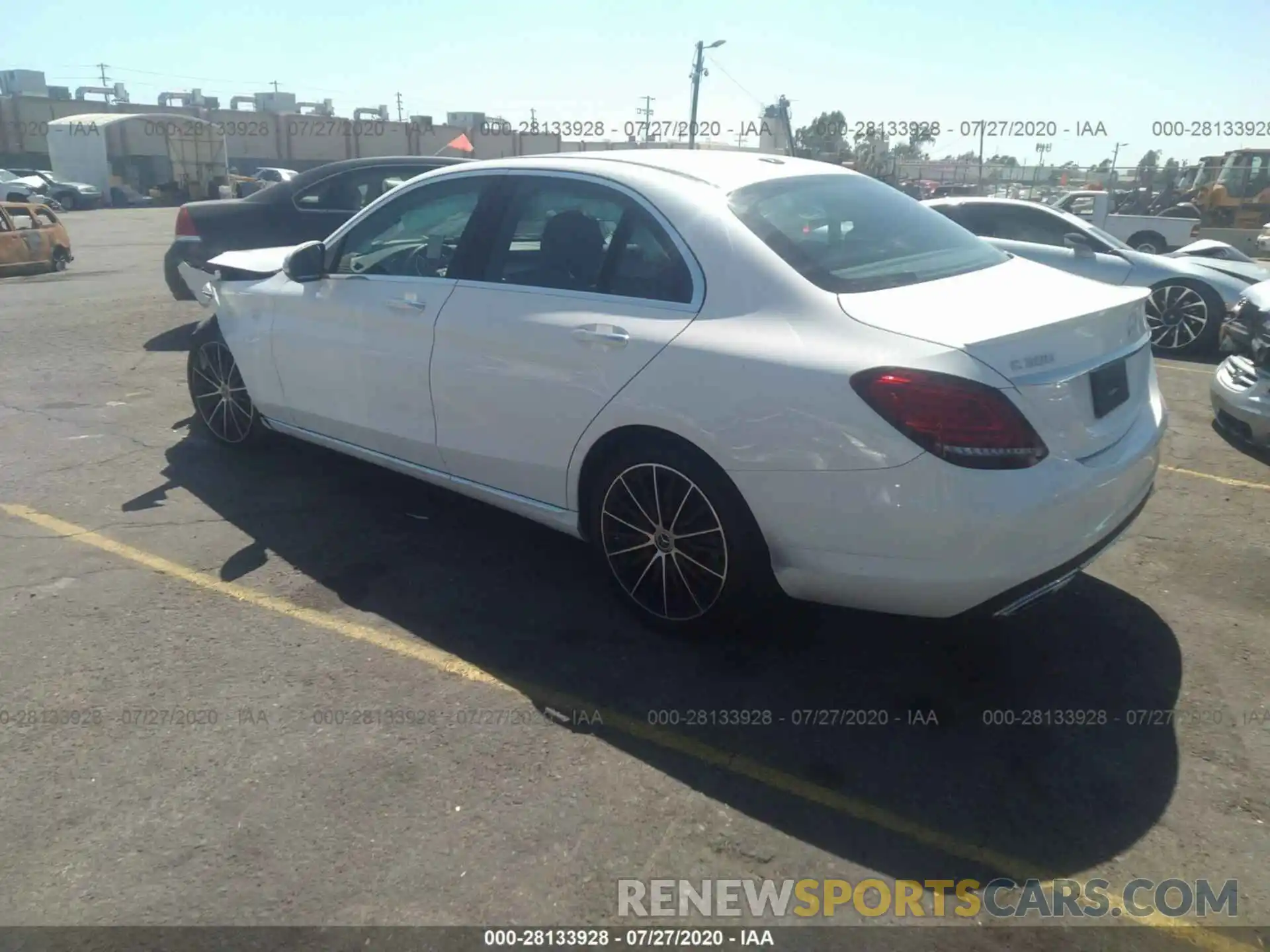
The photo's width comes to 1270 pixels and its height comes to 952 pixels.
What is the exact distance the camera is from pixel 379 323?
4.55m

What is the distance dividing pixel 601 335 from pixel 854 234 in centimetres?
106

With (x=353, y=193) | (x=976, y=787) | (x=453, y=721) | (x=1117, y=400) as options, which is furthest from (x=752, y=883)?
(x=353, y=193)

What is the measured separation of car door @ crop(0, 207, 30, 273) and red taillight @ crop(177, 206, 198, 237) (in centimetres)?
956

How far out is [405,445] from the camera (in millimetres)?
4613

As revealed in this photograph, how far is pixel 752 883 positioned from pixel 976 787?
32.4 inches

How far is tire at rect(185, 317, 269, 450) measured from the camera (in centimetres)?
575

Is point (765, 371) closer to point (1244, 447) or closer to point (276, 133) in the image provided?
point (1244, 447)

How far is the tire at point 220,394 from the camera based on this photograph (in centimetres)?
575

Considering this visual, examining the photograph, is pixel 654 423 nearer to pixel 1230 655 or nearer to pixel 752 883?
pixel 752 883

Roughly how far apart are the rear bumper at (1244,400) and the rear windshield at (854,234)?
8.83 ft

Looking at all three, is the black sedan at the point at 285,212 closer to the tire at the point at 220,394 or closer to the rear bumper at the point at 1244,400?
the tire at the point at 220,394

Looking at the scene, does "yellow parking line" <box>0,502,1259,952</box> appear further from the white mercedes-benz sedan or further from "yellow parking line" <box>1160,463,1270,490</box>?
"yellow parking line" <box>1160,463,1270,490</box>

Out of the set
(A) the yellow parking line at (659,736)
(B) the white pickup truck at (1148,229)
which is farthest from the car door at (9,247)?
(B) the white pickup truck at (1148,229)

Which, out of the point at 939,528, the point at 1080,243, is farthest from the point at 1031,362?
the point at 1080,243
